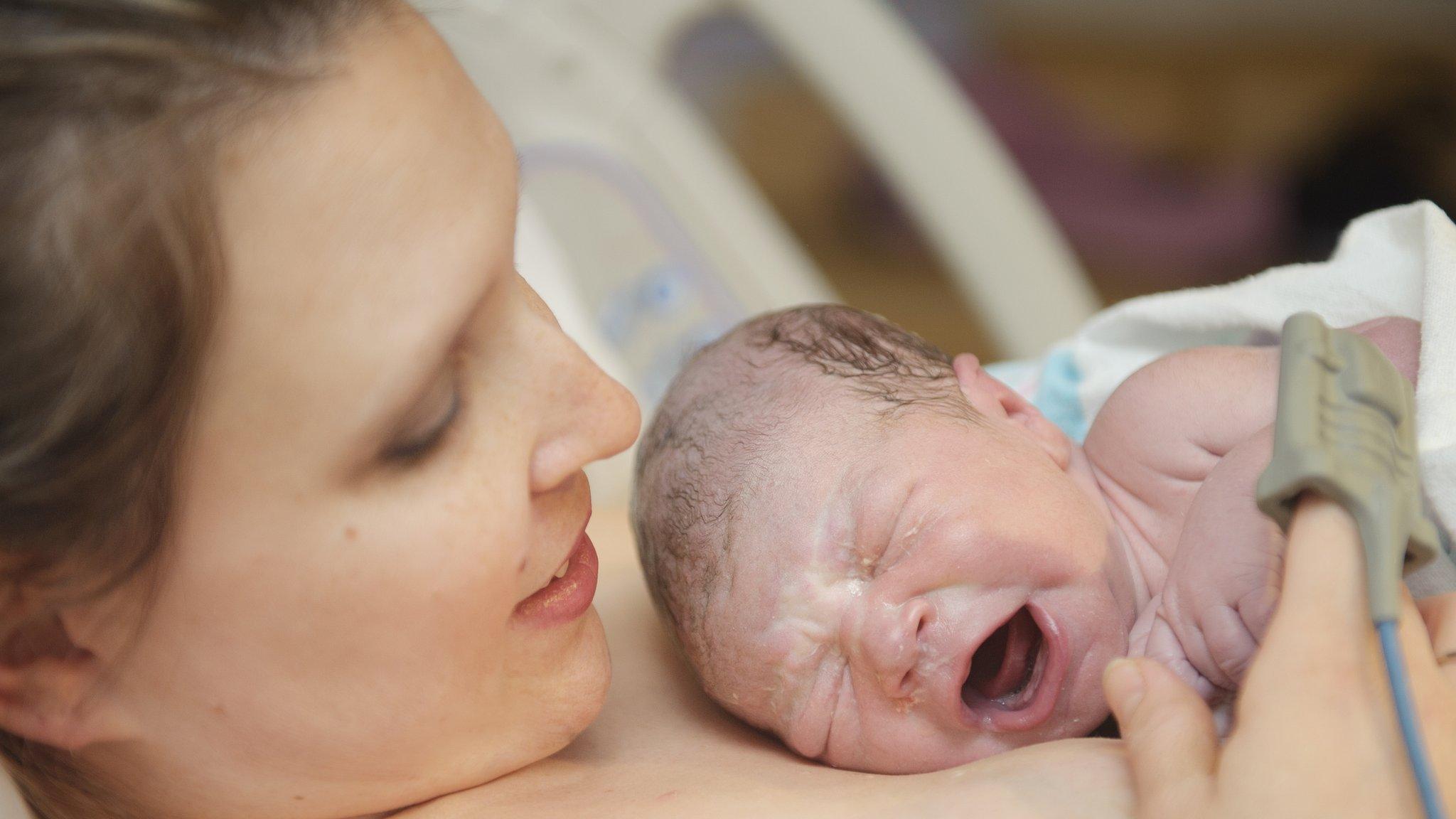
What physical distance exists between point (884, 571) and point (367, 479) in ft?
1.35

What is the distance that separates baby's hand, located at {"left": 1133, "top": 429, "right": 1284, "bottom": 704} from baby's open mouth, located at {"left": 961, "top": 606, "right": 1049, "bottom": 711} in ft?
0.30

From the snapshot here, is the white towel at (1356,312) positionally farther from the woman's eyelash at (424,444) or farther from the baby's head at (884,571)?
the woman's eyelash at (424,444)

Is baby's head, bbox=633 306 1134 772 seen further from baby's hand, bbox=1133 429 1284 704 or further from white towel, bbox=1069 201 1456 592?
white towel, bbox=1069 201 1456 592

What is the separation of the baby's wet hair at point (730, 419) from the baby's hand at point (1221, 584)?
21 centimetres

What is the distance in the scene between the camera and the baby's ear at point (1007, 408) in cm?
100

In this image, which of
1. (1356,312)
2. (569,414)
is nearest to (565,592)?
(569,414)

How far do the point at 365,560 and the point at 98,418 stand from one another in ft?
0.55

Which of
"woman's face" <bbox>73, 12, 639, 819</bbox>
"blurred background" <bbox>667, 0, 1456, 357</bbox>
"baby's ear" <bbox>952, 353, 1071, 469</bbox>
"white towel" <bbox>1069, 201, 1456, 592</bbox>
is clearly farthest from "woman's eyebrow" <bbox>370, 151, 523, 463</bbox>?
"blurred background" <bbox>667, 0, 1456, 357</bbox>

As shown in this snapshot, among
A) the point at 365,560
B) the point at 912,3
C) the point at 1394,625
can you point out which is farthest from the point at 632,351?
the point at 912,3

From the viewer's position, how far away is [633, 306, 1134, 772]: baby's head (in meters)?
0.86

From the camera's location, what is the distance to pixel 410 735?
0.76 meters

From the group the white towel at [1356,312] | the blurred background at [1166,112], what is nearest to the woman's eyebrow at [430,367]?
the white towel at [1356,312]

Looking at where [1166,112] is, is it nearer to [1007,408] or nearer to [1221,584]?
[1007,408]

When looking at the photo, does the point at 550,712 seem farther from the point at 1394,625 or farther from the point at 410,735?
the point at 1394,625
